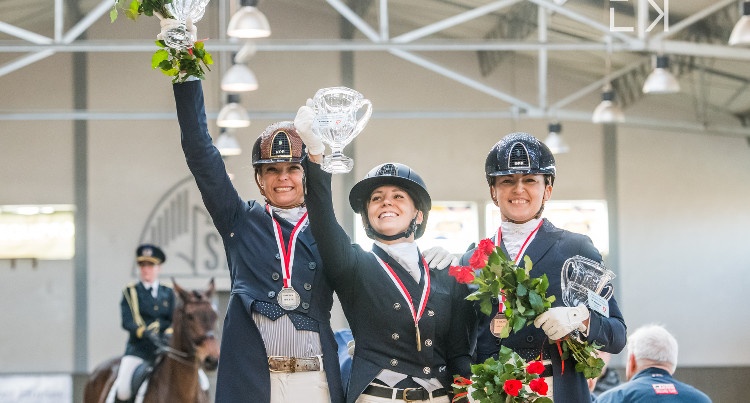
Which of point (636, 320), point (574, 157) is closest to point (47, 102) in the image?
point (574, 157)

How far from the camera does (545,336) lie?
4.05 meters

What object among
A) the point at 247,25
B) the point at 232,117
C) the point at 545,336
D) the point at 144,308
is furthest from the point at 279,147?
the point at 232,117

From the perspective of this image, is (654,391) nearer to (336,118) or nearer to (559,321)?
(559,321)

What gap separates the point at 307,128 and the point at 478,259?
0.69 m

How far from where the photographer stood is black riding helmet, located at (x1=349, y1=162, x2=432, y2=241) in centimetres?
417

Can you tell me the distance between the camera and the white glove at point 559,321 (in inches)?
149

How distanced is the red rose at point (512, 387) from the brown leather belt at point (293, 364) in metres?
0.70

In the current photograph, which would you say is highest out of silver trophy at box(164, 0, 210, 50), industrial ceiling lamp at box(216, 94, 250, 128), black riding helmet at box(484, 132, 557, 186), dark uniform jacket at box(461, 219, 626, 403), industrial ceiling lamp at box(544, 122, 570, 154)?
industrial ceiling lamp at box(216, 94, 250, 128)

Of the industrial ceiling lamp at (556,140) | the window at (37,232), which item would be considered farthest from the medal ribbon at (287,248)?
the window at (37,232)

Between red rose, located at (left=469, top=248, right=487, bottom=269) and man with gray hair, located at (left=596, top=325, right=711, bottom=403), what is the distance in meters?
2.41

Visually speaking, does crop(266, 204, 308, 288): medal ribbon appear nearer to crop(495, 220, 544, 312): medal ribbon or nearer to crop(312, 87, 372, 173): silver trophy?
crop(312, 87, 372, 173): silver trophy

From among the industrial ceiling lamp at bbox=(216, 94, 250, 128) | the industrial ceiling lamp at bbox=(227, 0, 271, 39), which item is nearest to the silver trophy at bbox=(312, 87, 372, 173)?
the industrial ceiling lamp at bbox=(227, 0, 271, 39)

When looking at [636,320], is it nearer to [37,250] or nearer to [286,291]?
[37,250]

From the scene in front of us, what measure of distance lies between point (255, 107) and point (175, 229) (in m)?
2.11
